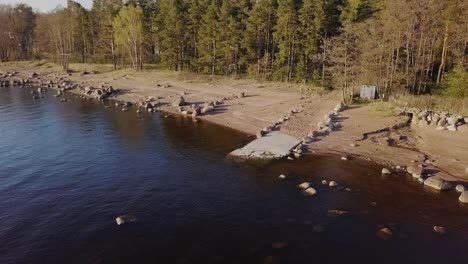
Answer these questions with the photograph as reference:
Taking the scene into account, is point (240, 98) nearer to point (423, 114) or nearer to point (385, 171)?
point (423, 114)

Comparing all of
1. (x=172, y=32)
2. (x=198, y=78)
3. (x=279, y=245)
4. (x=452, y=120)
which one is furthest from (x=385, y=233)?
(x=172, y=32)

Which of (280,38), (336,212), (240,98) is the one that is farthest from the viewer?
(280,38)

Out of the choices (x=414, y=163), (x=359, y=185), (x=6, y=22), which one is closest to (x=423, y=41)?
(x=414, y=163)

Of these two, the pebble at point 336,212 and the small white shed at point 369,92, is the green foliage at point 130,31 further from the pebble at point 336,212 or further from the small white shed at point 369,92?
the pebble at point 336,212

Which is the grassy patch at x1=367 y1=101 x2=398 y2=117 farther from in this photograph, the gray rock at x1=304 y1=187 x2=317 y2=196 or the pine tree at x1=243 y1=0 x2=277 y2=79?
the pine tree at x1=243 y1=0 x2=277 y2=79

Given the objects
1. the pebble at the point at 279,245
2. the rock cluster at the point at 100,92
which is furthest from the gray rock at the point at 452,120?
the rock cluster at the point at 100,92

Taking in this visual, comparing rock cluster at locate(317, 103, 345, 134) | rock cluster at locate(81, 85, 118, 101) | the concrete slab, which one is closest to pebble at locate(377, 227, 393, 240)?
the concrete slab
